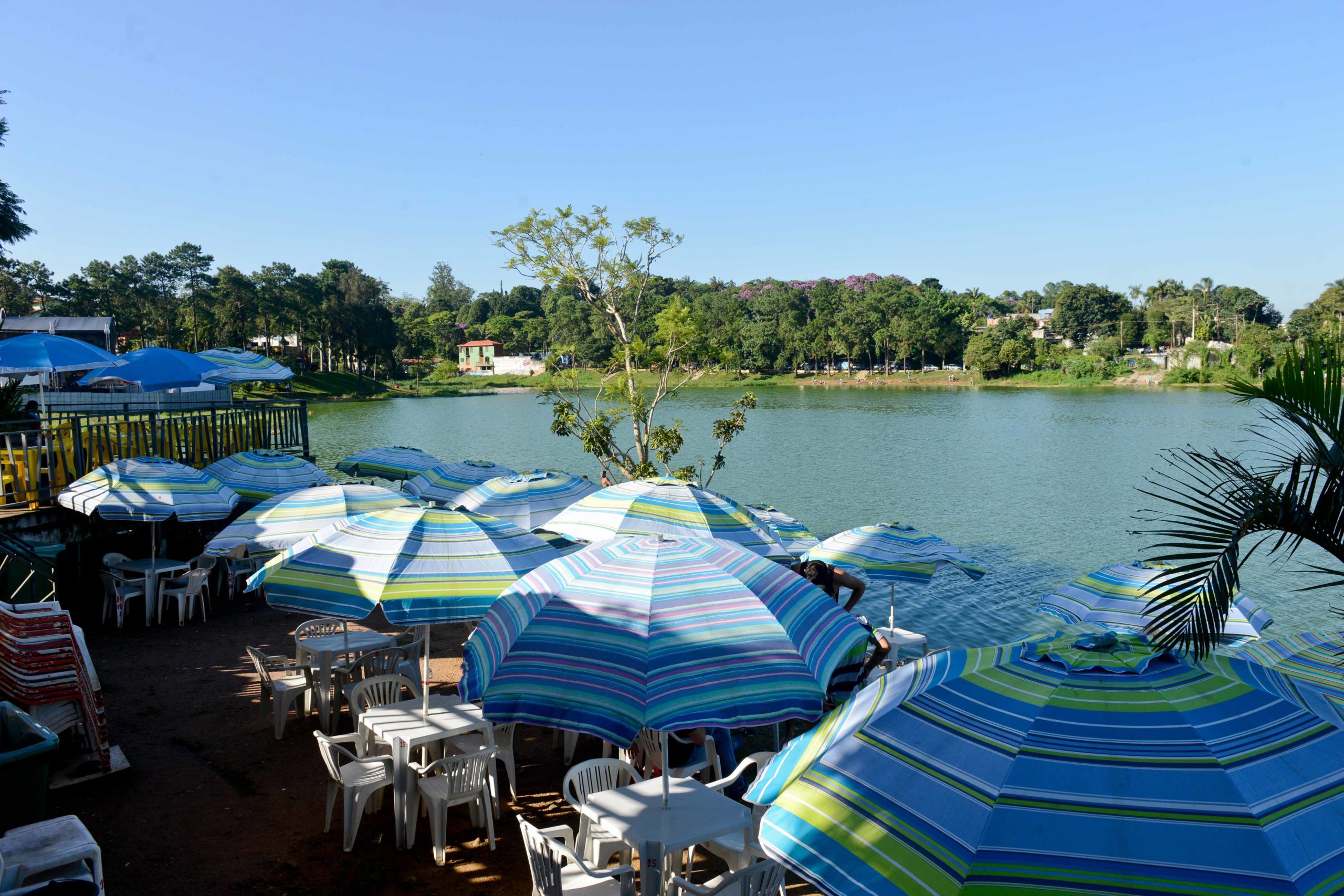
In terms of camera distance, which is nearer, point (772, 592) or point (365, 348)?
point (772, 592)

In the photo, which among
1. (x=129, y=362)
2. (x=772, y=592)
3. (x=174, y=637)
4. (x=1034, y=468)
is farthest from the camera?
(x=1034, y=468)

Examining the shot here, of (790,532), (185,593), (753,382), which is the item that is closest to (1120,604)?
(790,532)

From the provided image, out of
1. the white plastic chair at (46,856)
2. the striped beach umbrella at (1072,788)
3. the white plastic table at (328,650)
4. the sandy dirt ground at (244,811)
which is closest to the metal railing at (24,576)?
the sandy dirt ground at (244,811)

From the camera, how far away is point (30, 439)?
10.3 meters

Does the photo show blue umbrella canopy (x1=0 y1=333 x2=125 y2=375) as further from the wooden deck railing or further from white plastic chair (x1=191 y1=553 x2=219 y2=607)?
white plastic chair (x1=191 y1=553 x2=219 y2=607)

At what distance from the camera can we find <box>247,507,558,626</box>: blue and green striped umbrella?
16.4 ft

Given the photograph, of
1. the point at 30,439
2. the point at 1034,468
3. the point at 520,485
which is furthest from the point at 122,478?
the point at 1034,468

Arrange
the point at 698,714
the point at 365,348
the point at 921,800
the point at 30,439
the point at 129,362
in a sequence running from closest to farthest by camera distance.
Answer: the point at 921,800 → the point at 698,714 → the point at 30,439 → the point at 129,362 → the point at 365,348

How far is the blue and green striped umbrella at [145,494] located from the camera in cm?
944

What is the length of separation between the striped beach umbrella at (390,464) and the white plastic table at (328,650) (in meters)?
6.84

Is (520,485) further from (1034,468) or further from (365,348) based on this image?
(365,348)

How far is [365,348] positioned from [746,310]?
3734cm

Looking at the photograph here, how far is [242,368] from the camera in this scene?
48.3 ft

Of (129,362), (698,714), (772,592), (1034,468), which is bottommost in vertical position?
(1034,468)
